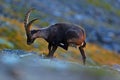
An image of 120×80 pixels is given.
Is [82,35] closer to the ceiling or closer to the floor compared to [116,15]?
closer to the floor

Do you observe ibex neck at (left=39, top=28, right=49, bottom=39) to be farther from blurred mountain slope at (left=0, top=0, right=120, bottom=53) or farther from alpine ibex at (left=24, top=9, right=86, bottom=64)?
blurred mountain slope at (left=0, top=0, right=120, bottom=53)

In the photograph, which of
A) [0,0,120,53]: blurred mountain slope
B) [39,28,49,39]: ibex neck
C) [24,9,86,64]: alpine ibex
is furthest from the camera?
[0,0,120,53]: blurred mountain slope

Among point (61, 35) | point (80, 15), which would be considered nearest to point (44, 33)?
point (61, 35)

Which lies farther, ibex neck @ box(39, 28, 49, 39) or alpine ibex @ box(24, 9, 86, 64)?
ibex neck @ box(39, 28, 49, 39)

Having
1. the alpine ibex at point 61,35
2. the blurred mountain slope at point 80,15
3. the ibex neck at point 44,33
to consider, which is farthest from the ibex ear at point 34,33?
the blurred mountain slope at point 80,15

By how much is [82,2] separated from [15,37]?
65.1m

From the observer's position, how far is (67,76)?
1986 cm

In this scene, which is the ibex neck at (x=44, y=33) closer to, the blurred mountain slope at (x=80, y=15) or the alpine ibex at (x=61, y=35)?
the alpine ibex at (x=61, y=35)

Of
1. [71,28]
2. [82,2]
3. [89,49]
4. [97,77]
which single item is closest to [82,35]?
[71,28]

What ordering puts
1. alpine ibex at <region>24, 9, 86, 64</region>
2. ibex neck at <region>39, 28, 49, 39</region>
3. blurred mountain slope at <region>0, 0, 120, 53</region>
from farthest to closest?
blurred mountain slope at <region>0, 0, 120, 53</region> → ibex neck at <region>39, 28, 49, 39</region> → alpine ibex at <region>24, 9, 86, 64</region>

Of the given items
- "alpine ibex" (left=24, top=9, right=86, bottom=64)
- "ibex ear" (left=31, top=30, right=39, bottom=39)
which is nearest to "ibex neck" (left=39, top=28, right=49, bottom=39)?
"alpine ibex" (left=24, top=9, right=86, bottom=64)

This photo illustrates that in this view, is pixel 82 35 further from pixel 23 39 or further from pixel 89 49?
pixel 89 49

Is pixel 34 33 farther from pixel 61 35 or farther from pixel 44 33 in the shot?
pixel 61 35

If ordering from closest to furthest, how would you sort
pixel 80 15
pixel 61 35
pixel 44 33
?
1. pixel 61 35
2. pixel 44 33
3. pixel 80 15
